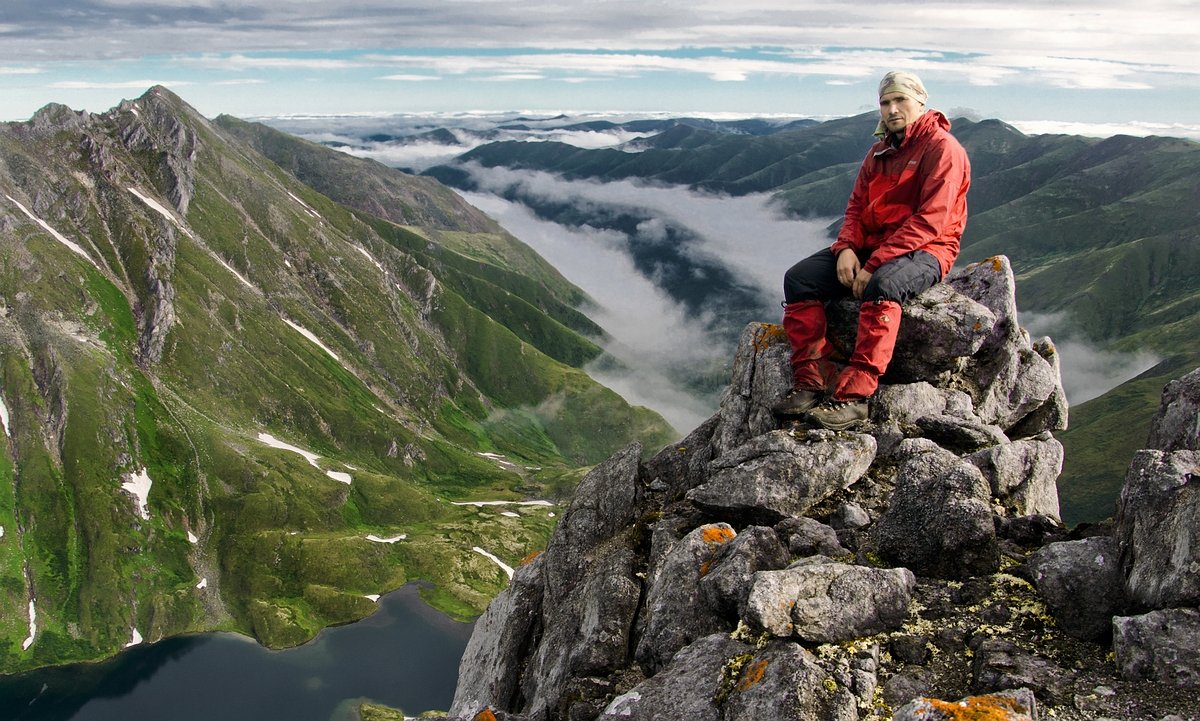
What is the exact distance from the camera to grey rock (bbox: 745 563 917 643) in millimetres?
14195

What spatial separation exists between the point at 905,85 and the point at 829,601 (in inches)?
586

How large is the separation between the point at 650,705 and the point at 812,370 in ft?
36.0

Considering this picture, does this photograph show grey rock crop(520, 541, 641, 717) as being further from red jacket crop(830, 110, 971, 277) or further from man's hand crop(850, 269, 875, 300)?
red jacket crop(830, 110, 971, 277)

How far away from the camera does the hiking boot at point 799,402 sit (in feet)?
72.5

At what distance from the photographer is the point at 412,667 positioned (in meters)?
193

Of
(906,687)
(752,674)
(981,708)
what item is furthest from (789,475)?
(981,708)

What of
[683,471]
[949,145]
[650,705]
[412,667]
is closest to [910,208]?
[949,145]

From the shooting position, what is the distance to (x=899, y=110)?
2134 centimetres

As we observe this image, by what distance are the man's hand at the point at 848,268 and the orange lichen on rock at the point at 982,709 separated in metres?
12.8

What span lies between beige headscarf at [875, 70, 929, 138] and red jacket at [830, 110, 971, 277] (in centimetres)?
59

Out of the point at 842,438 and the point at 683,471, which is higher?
the point at 842,438

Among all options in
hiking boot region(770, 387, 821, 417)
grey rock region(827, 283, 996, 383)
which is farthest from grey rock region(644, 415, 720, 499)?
grey rock region(827, 283, 996, 383)

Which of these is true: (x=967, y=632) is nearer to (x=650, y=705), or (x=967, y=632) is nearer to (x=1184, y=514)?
(x=1184, y=514)

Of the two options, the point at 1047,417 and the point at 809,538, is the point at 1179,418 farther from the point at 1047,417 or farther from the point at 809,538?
the point at 1047,417
